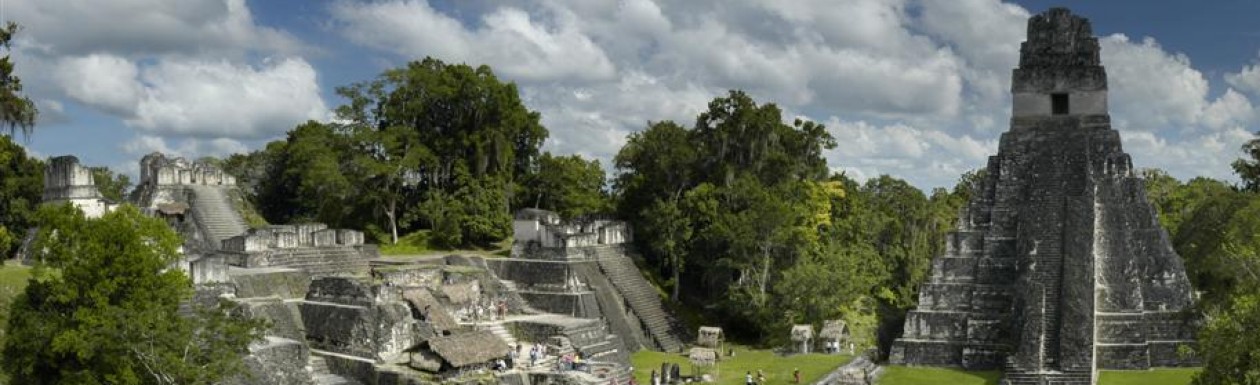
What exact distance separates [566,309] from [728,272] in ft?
23.7

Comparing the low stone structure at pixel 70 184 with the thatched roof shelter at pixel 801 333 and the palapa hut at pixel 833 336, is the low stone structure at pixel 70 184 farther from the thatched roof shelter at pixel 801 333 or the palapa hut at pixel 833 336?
the palapa hut at pixel 833 336

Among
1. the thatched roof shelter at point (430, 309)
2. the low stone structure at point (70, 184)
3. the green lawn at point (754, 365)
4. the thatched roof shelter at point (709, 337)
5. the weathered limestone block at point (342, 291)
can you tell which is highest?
the low stone structure at point (70, 184)

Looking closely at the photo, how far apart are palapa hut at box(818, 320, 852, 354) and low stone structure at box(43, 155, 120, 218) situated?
61.3 feet

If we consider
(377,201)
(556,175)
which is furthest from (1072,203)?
(377,201)

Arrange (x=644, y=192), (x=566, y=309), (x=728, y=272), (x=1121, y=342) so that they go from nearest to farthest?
(x=1121, y=342)
(x=566, y=309)
(x=728, y=272)
(x=644, y=192)

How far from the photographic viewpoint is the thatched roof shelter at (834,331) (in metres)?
28.8

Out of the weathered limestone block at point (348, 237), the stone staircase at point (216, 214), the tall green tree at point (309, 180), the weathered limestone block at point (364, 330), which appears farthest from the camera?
the tall green tree at point (309, 180)

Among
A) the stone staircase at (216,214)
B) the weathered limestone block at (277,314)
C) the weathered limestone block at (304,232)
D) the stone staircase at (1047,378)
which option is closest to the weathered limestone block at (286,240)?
the weathered limestone block at (304,232)

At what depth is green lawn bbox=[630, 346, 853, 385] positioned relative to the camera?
24.8 metres

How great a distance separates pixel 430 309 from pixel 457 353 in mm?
2863

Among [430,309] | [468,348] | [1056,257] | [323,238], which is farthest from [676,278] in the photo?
[1056,257]

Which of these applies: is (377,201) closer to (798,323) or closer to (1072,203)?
(798,323)

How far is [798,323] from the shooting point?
30672mm

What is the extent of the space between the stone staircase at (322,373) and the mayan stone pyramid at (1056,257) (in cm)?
1215
